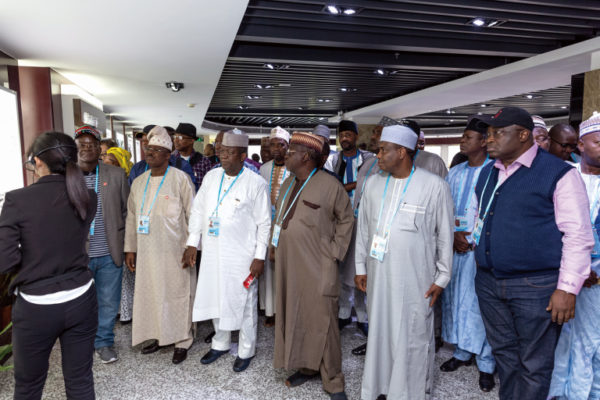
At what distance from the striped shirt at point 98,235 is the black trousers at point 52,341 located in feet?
3.57

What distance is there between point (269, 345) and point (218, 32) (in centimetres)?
330

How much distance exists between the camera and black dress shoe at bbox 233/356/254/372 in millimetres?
2811

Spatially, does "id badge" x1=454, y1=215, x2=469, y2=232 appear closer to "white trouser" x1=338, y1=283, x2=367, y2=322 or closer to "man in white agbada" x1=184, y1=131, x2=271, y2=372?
"white trouser" x1=338, y1=283, x2=367, y2=322

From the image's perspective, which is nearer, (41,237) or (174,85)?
(41,237)

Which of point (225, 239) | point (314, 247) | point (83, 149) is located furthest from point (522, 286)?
point (83, 149)

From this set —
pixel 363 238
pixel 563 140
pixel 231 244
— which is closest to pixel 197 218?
pixel 231 244

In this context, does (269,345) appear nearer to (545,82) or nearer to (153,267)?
(153,267)

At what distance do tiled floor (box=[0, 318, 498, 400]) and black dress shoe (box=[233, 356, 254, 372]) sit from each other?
0.13 ft

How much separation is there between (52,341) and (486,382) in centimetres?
259

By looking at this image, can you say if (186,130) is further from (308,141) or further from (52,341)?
(52,341)

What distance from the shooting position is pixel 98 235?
2.92 m

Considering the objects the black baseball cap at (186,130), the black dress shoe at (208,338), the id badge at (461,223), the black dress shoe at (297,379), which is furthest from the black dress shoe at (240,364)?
the black baseball cap at (186,130)

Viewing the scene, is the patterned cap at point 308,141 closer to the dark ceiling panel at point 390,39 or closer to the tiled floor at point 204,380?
the tiled floor at point 204,380

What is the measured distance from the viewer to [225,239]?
281 cm
